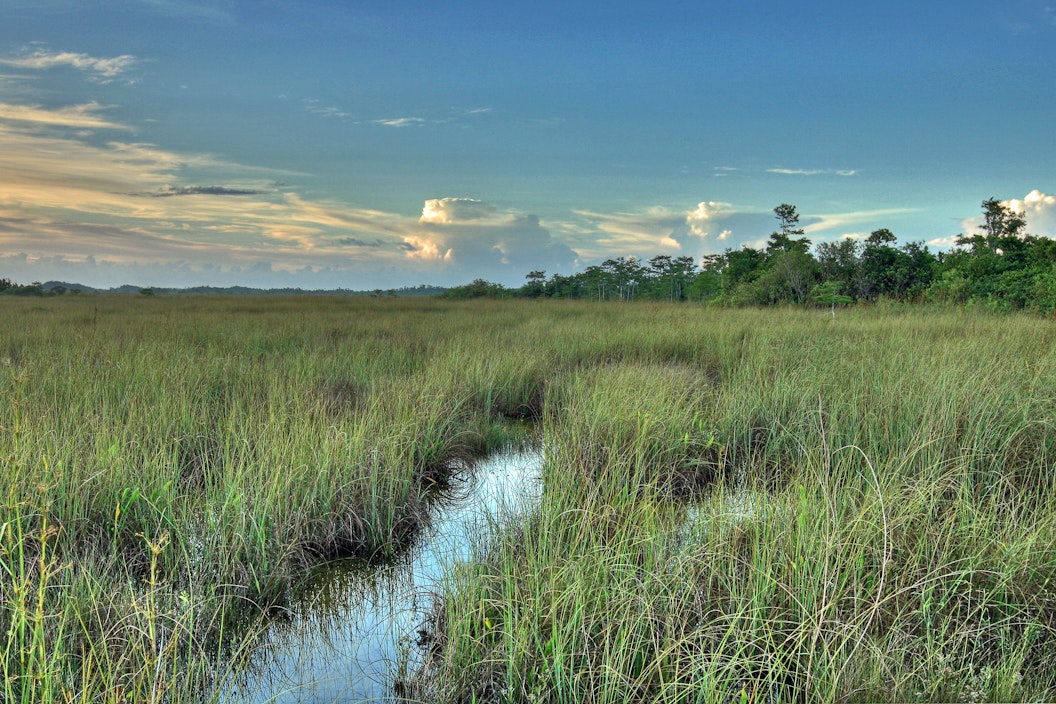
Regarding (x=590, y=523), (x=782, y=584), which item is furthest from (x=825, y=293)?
(x=782, y=584)

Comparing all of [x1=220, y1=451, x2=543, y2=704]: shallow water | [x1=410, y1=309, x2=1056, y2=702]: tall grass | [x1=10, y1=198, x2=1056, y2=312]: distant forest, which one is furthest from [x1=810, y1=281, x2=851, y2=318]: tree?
[x1=220, y1=451, x2=543, y2=704]: shallow water

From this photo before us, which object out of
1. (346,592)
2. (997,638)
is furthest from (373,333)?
(997,638)

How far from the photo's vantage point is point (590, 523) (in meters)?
2.71

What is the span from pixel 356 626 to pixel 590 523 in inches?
47.5

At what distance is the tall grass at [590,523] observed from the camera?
6.54 ft

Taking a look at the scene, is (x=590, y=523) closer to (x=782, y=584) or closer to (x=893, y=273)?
(x=782, y=584)

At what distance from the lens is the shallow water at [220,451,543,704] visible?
233 cm

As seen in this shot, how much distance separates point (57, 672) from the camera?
1743 mm

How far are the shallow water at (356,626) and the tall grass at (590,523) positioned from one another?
0.15 metres

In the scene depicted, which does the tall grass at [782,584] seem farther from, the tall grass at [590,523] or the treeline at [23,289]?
the treeline at [23,289]

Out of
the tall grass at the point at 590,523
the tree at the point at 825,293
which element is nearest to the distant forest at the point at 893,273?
the tree at the point at 825,293

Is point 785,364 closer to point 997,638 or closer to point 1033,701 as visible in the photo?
point 997,638

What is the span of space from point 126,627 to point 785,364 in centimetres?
638

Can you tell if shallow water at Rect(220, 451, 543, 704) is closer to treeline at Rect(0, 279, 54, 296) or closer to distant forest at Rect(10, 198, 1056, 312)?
distant forest at Rect(10, 198, 1056, 312)
